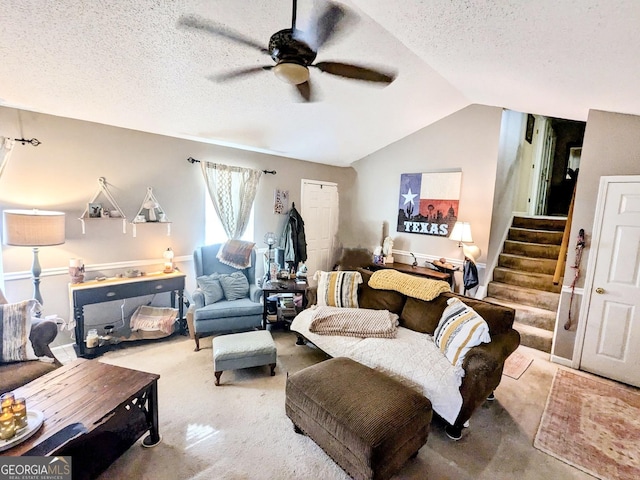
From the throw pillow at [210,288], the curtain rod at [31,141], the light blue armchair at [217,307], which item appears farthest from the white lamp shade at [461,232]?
the curtain rod at [31,141]

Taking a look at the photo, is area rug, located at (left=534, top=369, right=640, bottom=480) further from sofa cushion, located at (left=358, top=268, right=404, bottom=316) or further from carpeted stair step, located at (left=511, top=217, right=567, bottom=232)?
carpeted stair step, located at (left=511, top=217, right=567, bottom=232)

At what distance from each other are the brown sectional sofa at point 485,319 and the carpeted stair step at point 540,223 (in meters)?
3.02

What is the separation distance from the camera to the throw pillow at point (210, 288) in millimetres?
3349

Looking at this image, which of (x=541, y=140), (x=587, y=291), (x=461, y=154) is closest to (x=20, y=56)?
(x=461, y=154)

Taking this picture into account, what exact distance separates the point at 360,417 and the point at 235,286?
2.34 metres

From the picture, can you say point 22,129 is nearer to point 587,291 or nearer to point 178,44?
point 178,44

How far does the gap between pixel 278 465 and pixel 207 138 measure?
3.50 metres

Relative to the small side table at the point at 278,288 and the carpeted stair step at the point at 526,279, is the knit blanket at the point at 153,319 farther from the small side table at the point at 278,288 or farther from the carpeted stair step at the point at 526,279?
the carpeted stair step at the point at 526,279

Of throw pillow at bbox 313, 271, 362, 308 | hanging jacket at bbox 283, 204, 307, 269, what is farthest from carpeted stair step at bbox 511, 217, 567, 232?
hanging jacket at bbox 283, 204, 307, 269

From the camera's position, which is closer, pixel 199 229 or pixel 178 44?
pixel 178 44

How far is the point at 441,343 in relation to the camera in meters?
2.39

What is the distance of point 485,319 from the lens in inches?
96.5

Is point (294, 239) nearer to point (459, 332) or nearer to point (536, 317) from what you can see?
point (459, 332)

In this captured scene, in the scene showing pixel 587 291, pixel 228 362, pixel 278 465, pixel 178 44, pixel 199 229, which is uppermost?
pixel 178 44
